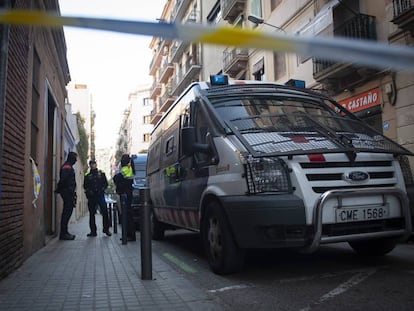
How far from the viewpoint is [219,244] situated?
5.03 meters

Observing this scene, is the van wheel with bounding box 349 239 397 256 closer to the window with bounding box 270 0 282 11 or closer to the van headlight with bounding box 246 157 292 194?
the van headlight with bounding box 246 157 292 194

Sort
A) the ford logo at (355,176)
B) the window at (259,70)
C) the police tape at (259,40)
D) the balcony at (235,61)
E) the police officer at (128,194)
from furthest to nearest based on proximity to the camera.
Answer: the balcony at (235,61)
the window at (259,70)
the police officer at (128,194)
the ford logo at (355,176)
the police tape at (259,40)

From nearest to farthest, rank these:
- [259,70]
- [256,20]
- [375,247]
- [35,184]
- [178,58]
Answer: [375,247]
[35,184]
[256,20]
[259,70]
[178,58]

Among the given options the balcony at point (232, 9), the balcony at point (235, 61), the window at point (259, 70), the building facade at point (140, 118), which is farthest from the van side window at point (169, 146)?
the building facade at point (140, 118)

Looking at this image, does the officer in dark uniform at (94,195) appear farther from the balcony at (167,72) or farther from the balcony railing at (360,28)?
the balcony at (167,72)

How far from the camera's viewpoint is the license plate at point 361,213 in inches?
178

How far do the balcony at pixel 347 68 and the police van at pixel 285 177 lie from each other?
716cm

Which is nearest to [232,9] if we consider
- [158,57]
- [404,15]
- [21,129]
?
[404,15]

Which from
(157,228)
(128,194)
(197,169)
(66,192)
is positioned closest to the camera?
(197,169)

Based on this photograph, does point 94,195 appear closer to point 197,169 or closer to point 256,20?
point 197,169

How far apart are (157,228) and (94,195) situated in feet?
7.34

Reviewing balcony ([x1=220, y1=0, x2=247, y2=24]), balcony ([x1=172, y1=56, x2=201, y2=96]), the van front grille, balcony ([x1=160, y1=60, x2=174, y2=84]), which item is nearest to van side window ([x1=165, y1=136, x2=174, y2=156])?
the van front grille

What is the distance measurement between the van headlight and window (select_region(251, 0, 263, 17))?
1838 centimetres

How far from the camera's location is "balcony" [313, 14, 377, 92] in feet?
42.4
